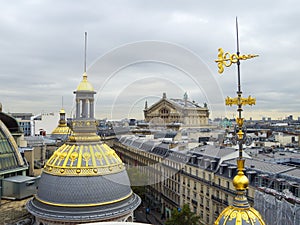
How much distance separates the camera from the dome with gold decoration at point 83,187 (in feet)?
79.8

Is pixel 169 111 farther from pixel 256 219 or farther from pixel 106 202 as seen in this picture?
pixel 256 219

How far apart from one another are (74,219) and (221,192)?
23.1m

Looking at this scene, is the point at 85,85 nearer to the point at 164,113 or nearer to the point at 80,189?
the point at 80,189

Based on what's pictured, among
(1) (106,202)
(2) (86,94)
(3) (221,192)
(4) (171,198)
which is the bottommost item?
(4) (171,198)

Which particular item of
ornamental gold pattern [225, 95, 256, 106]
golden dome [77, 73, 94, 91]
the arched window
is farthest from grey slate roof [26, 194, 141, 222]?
the arched window

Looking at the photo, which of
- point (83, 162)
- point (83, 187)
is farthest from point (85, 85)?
point (83, 187)

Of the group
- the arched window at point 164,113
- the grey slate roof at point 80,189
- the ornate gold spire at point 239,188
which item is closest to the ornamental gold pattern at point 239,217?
the ornate gold spire at point 239,188

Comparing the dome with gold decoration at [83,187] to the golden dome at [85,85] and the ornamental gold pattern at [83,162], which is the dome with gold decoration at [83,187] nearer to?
the ornamental gold pattern at [83,162]

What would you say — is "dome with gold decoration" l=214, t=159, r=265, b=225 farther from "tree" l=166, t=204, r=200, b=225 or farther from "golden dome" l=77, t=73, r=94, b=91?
"tree" l=166, t=204, r=200, b=225

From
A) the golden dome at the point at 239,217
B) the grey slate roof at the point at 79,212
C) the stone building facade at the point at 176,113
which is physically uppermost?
the stone building facade at the point at 176,113

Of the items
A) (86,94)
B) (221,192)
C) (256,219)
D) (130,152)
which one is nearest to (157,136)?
(130,152)

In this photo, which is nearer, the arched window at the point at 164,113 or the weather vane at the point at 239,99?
the weather vane at the point at 239,99

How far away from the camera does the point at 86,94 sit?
30281 mm

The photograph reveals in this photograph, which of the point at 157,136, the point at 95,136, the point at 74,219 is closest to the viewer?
the point at 74,219
